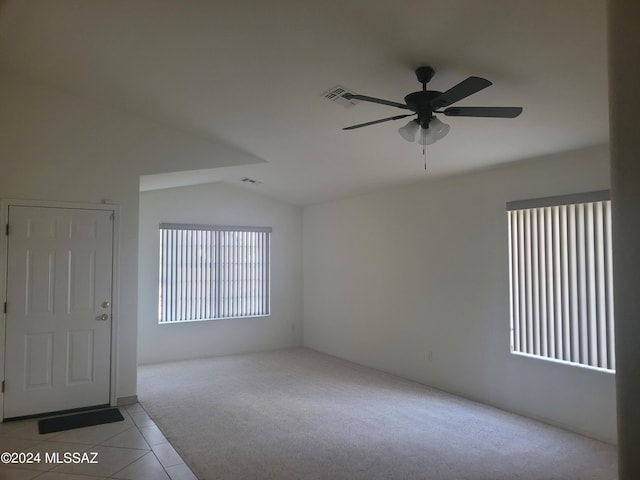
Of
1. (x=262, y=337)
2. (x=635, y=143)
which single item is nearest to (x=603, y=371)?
(x=635, y=143)

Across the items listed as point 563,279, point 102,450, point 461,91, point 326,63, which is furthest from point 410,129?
point 102,450

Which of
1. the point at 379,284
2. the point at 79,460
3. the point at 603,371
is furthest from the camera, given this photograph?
the point at 379,284

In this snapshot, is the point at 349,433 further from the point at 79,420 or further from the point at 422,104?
the point at 422,104

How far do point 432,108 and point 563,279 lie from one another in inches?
88.6

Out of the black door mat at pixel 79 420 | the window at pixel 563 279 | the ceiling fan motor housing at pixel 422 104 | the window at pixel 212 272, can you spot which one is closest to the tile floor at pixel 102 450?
the black door mat at pixel 79 420

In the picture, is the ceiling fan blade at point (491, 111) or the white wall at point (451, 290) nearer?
the ceiling fan blade at point (491, 111)

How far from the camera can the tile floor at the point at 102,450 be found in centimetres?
311

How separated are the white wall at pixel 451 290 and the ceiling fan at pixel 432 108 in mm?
1692

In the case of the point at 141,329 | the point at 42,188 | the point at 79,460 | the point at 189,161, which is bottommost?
the point at 79,460

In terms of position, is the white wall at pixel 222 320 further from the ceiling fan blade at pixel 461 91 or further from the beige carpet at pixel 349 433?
the ceiling fan blade at pixel 461 91

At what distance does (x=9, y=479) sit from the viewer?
301 cm

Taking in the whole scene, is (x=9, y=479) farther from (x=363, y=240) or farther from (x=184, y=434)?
(x=363, y=240)

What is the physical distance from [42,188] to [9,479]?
8.59 feet

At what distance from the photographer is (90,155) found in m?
4.63
